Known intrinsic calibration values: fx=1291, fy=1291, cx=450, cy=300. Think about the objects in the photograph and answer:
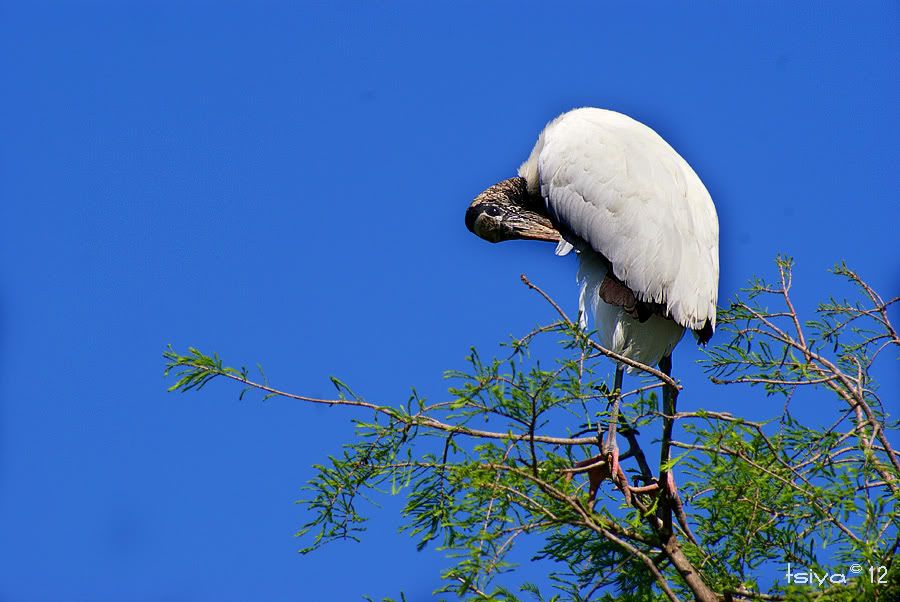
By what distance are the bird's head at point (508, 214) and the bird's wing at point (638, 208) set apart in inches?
19.1

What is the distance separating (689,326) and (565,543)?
133 centimetres

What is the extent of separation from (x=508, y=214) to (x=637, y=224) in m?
1.50

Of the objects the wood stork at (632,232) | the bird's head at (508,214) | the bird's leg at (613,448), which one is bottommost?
the bird's leg at (613,448)

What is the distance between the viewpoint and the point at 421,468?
14.1 feet

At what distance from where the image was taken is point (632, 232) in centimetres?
589

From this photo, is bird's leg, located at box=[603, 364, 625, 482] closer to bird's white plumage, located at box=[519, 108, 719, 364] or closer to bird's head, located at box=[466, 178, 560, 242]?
bird's white plumage, located at box=[519, 108, 719, 364]

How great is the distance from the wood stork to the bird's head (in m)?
0.44

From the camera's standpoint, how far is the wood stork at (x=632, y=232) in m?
5.70

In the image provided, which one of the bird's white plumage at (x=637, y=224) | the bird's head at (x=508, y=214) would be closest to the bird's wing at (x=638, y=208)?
the bird's white plumage at (x=637, y=224)

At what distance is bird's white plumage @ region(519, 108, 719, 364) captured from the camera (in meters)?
5.70

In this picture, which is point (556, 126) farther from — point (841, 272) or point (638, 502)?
point (638, 502)

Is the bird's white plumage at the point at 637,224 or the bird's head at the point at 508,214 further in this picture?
the bird's head at the point at 508,214

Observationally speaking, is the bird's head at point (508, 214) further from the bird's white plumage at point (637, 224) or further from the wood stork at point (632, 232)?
the bird's white plumage at point (637, 224)

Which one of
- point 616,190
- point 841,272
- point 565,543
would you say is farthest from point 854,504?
point 616,190
